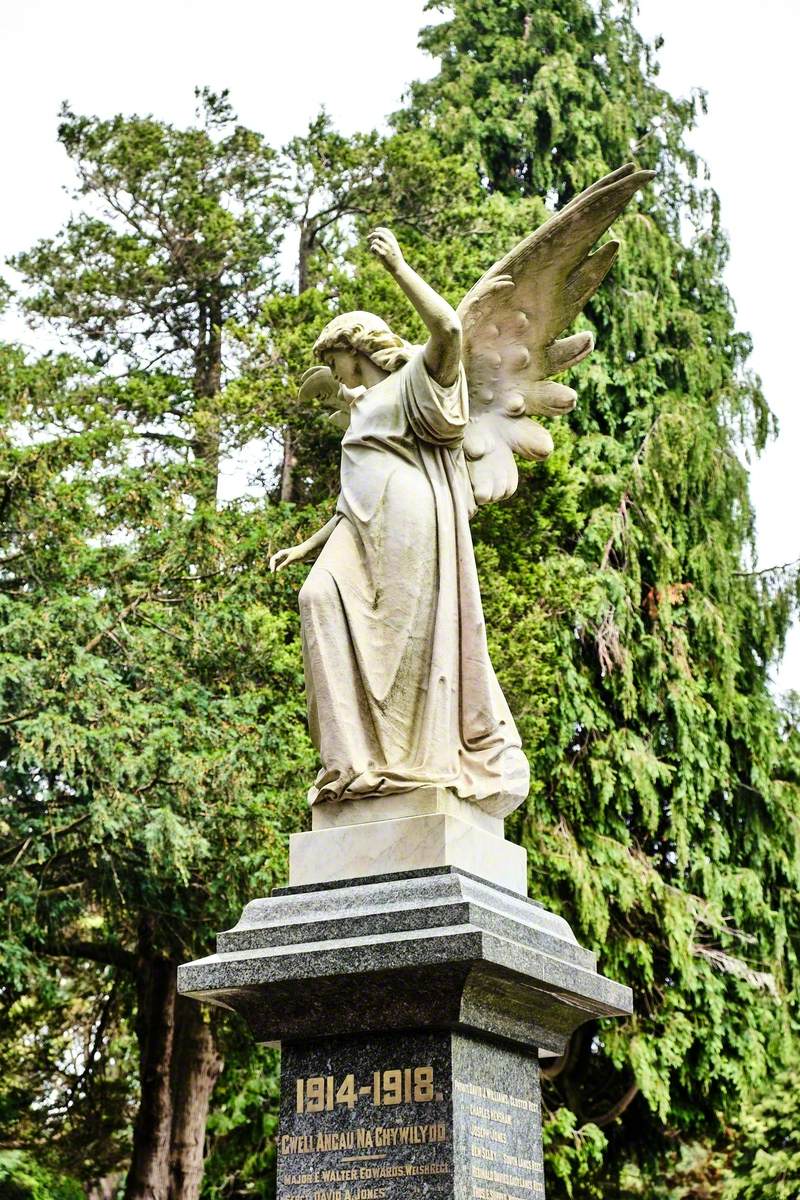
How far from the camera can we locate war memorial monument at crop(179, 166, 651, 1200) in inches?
226

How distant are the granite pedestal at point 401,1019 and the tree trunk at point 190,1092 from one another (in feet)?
37.6

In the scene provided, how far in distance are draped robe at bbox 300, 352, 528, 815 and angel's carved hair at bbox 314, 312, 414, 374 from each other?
25 centimetres

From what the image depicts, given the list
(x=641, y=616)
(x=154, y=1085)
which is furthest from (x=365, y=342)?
(x=641, y=616)

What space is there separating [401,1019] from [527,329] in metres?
3.12

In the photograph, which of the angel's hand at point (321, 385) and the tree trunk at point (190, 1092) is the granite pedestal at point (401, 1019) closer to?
the angel's hand at point (321, 385)

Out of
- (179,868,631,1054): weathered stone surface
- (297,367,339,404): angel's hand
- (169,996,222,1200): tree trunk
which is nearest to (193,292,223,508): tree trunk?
(169,996,222,1200): tree trunk

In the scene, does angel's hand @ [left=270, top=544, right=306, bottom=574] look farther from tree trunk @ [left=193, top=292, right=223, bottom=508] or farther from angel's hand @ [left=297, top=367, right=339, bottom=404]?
tree trunk @ [left=193, top=292, right=223, bottom=508]

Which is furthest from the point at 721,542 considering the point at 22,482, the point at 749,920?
the point at 22,482

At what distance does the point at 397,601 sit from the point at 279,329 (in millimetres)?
13027

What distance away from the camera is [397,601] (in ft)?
21.7

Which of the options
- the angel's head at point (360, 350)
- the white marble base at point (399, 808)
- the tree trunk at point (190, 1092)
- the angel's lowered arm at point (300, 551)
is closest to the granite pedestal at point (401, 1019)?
the white marble base at point (399, 808)

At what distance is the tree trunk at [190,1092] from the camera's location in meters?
17.1

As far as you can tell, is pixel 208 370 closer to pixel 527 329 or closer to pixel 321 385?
pixel 321 385

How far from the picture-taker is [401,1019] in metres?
5.82
